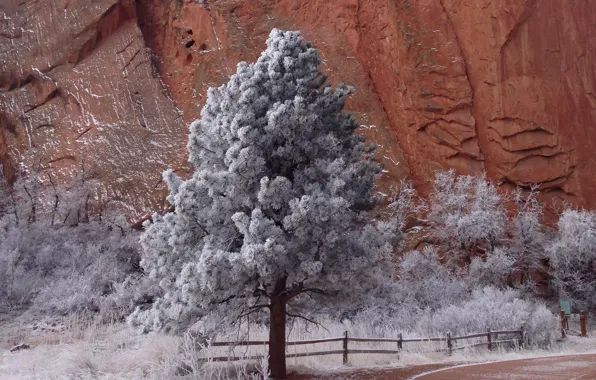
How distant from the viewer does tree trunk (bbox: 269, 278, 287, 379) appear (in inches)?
403

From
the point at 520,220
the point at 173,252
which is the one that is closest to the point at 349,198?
the point at 173,252

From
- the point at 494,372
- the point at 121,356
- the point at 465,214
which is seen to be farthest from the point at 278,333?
the point at 465,214

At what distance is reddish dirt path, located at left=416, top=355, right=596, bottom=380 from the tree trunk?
2553mm

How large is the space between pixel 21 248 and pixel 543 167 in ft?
74.4

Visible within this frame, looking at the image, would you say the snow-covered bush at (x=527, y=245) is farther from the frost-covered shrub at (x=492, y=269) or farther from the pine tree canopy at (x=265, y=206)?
the pine tree canopy at (x=265, y=206)

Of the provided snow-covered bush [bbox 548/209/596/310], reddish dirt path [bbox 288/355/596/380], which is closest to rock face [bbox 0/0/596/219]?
snow-covered bush [bbox 548/209/596/310]

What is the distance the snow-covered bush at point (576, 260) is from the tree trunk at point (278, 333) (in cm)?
1579

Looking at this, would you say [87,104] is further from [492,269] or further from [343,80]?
[492,269]

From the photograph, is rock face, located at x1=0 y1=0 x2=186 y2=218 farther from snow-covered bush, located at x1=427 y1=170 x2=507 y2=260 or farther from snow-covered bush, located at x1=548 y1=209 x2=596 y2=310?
snow-covered bush, located at x1=548 y1=209 x2=596 y2=310

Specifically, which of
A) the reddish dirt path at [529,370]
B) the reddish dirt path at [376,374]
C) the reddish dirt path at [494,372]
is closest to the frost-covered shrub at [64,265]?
the reddish dirt path at [376,374]

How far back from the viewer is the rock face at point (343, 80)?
82.4ft

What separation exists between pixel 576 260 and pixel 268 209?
57.1 ft

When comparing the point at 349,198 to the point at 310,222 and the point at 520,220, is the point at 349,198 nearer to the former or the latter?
the point at 310,222

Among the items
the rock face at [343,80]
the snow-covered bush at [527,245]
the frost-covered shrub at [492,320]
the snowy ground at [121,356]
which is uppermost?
the rock face at [343,80]
